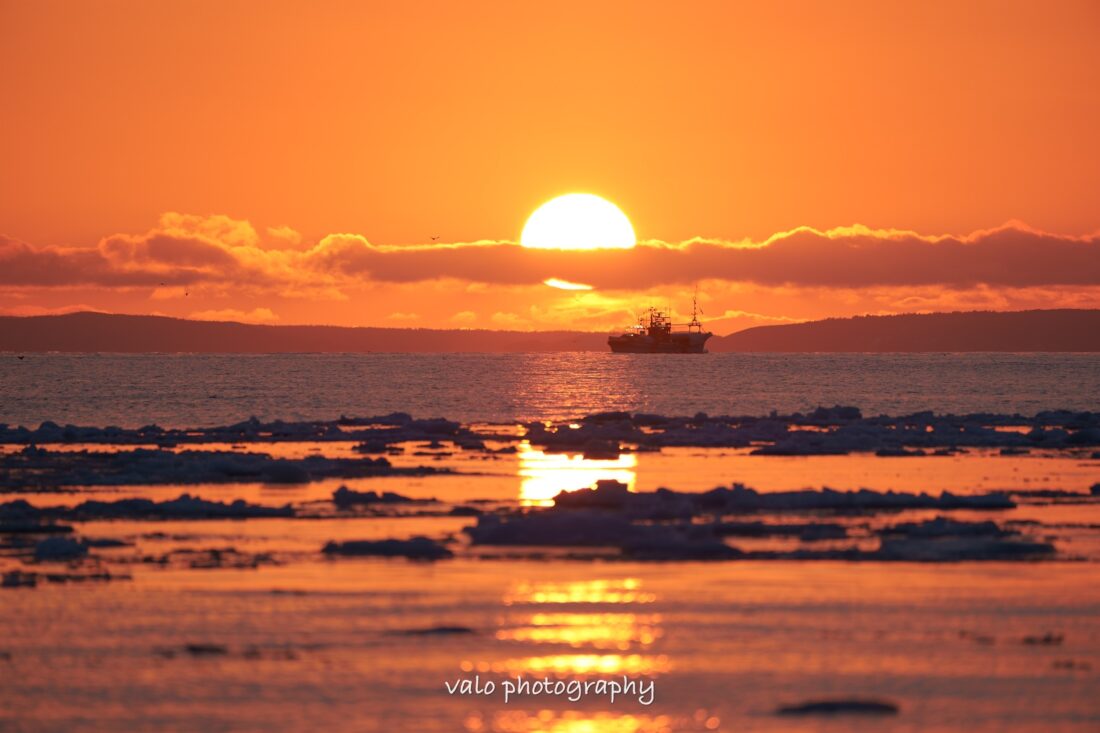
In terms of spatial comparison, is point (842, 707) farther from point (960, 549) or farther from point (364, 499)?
point (364, 499)

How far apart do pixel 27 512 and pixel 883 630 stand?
15.4 meters

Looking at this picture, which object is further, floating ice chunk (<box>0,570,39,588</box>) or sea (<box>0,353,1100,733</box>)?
floating ice chunk (<box>0,570,39,588</box>)

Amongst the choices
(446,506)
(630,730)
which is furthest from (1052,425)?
(630,730)

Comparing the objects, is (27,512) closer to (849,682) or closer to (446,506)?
(446,506)

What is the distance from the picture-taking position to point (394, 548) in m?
20.2

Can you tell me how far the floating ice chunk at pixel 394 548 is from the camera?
1994cm

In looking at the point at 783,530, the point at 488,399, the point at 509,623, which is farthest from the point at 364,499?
the point at 488,399

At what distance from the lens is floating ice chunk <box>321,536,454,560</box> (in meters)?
19.9

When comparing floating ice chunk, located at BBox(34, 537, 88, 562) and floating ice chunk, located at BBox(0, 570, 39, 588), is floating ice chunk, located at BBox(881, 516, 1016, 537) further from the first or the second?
floating ice chunk, located at BBox(0, 570, 39, 588)

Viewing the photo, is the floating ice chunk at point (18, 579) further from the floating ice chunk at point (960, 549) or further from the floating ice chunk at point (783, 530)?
the floating ice chunk at point (960, 549)

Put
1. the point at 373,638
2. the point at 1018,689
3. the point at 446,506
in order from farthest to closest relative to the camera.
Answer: the point at 446,506
the point at 373,638
the point at 1018,689

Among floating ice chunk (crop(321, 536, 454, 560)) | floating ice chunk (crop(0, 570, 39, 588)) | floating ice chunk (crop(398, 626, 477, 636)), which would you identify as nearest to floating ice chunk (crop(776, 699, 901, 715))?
floating ice chunk (crop(398, 626, 477, 636))

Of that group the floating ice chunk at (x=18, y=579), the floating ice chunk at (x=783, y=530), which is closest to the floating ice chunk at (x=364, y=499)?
the floating ice chunk at (x=783, y=530)

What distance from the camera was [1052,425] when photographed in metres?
55.9
